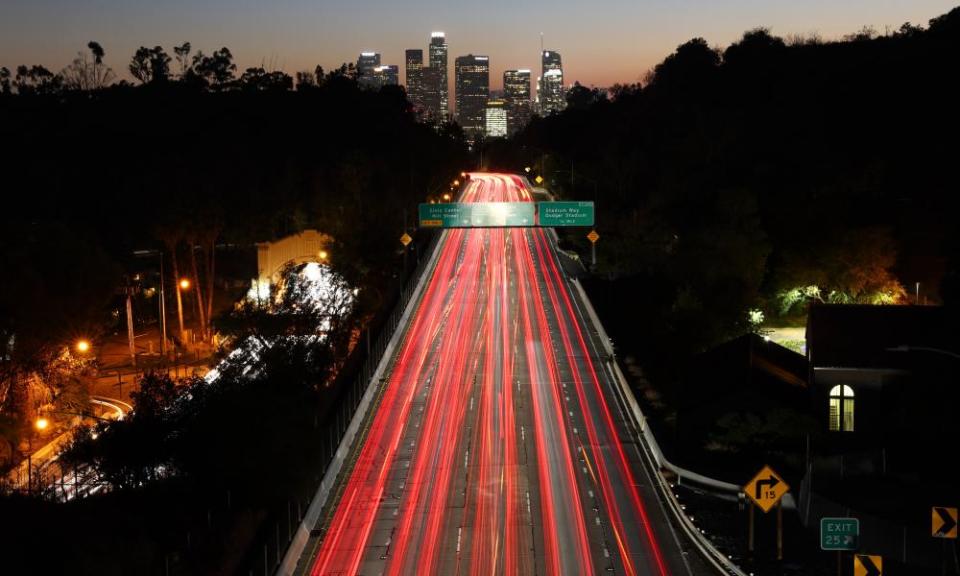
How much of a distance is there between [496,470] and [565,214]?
2307 centimetres

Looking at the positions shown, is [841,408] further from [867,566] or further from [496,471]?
[867,566]

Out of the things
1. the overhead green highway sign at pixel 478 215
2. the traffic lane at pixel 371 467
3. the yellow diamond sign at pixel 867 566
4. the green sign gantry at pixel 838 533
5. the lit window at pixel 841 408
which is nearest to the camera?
the yellow diamond sign at pixel 867 566

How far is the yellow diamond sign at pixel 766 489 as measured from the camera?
18.5 metres

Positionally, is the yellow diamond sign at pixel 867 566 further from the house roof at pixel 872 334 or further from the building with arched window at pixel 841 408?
the building with arched window at pixel 841 408

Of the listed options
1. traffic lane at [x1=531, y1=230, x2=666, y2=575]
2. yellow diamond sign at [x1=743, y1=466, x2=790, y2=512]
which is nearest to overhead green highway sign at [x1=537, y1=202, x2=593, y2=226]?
traffic lane at [x1=531, y1=230, x2=666, y2=575]

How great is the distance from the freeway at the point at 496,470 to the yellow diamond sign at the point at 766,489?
78.2 inches

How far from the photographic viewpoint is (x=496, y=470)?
24.9 meters

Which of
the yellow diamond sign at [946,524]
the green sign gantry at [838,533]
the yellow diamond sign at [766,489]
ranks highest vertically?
the yellow diamond sign at [946,524]

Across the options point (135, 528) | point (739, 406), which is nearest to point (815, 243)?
point (739, 406)

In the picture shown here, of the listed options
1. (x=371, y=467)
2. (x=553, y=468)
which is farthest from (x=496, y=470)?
(x=371, y=467)

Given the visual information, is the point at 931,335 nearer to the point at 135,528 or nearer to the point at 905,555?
the point at 905,555

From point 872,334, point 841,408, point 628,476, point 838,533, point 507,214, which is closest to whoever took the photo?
point 838,533

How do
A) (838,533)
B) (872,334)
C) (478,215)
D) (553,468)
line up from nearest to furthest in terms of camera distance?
(838,533)
(553,468)
(872,334)
(478,215)

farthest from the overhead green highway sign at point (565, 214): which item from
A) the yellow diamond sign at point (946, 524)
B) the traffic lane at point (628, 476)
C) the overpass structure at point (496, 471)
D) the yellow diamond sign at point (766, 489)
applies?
the yellow diamond sign at point (946, 524)
